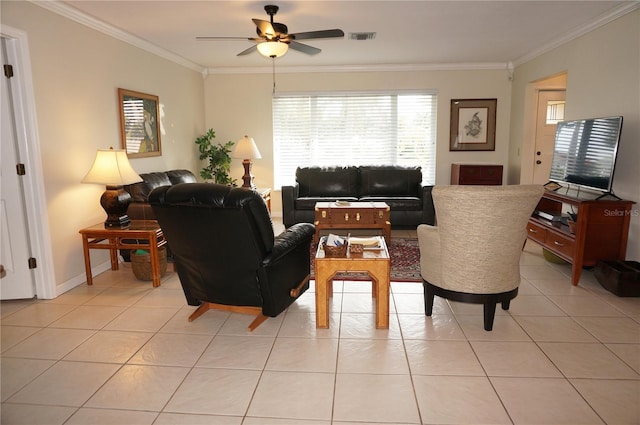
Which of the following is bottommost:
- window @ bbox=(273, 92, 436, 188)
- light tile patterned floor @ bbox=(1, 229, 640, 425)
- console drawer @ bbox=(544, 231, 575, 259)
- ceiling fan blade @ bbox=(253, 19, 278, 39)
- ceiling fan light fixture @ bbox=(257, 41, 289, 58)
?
light tile patterned floor @ bbox=(1, 229, 640, 425)

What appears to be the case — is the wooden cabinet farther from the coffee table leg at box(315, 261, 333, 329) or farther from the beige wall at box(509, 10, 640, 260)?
the coffee table leg at box(315, 261, 333, 329)

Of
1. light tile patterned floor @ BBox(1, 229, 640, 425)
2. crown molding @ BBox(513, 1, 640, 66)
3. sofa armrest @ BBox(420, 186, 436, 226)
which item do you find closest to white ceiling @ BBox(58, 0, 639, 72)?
crown molding @ BBox(513, 1, 640, 66)

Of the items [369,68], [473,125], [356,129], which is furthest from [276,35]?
[473,125]

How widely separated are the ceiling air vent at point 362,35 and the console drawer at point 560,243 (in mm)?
2938

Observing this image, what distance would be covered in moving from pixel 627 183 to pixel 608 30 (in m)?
1.57

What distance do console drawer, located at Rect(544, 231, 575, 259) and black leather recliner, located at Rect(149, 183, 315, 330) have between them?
2506 mm

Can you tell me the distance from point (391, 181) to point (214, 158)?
291 cm

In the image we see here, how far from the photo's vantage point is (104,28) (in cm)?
440

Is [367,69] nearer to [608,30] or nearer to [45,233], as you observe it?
[608,30]

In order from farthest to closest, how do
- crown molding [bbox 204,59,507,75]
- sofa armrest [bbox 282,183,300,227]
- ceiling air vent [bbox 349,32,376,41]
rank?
crown molding [bbox 204,59,507,75], sofa armrest [bbox 282,183,300,227], ceiling air vent [bbox 349,32,376,41]

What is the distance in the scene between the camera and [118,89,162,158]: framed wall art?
15.7ft

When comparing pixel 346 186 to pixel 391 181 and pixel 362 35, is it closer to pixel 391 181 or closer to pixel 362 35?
pixel 391 181

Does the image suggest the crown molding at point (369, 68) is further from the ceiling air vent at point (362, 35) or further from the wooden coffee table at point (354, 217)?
the wooden coffee table at point (354, 217)

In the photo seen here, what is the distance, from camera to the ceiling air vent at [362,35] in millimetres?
4910
